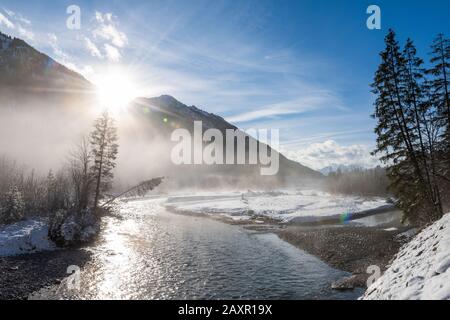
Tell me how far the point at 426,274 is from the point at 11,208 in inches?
1411

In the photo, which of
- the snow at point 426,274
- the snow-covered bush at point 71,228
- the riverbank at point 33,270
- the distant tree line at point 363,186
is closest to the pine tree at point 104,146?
the snow-covered bush at point 71,228

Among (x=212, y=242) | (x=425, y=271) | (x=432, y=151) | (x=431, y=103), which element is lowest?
(x=212, y=242)

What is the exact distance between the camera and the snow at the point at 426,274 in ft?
26.5

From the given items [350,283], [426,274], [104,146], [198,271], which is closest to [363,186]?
[104,146]

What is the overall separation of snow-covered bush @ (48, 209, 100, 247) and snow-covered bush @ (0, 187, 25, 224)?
3299mm

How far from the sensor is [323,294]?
1741 cm

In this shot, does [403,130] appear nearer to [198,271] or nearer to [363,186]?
[198,271]

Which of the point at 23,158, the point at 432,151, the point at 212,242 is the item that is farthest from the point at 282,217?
the point at 23,158

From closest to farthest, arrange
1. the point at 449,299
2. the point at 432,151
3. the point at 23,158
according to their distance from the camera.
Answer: the point at 449,299, the point at 432,151, the point at 23,158

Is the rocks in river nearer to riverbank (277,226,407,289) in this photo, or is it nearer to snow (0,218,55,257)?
riverbank (277,226,407,289)

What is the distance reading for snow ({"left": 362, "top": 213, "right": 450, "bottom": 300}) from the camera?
807cm

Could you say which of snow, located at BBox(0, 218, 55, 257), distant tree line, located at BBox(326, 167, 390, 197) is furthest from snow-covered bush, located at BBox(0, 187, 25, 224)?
distant tree line, located at BBox(326, 167, 390, 197)
